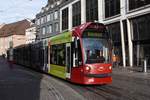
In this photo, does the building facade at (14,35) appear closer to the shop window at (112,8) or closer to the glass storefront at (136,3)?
the shop window at (112,8)

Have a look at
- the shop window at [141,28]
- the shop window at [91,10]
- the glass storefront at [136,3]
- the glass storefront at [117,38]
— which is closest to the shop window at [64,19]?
the shop window at [91,10]

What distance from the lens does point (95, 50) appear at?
18781mm

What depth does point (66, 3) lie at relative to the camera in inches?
2736

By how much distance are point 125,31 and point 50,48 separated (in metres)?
21.1

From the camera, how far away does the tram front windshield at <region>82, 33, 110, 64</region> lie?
61.2 ft

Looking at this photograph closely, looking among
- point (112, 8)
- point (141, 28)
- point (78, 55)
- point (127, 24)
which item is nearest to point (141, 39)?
point (141, 28)

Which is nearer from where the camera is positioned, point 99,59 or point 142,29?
point 99,59

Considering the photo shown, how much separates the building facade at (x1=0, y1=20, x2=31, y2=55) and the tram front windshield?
349 ft

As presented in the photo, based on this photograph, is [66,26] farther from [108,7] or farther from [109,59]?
[109,59]

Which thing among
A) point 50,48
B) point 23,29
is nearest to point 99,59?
point 50,48

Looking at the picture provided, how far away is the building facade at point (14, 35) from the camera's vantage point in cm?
13188

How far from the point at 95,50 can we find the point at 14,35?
118 meters

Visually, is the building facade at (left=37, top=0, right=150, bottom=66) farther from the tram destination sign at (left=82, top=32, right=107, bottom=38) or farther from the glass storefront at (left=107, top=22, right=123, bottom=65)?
the tram destination sign at (left=82, top=32, right=107, bottom=38)

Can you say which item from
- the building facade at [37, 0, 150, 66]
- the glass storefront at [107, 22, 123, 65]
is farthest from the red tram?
the glass storefront at [107, 22, 123, 65]
